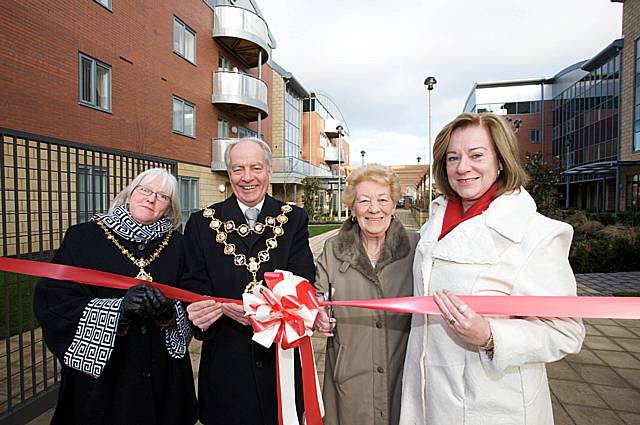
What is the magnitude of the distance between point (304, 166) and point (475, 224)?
27.4m

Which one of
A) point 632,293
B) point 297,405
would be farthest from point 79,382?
point 632,293

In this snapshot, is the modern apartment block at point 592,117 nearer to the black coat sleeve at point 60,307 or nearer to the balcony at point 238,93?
the black coat sleeve at point 60,307

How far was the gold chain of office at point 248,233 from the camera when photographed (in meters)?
2.23

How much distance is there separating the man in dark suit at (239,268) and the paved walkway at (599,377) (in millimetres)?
1968

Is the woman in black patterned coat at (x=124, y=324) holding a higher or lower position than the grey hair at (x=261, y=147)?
lower

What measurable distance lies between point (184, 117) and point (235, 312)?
15322 mm

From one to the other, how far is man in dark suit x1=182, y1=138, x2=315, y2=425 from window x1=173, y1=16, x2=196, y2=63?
14.6 m

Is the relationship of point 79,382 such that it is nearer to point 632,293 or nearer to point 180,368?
point 180,368

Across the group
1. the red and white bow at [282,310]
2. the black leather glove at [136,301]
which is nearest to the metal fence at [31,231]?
the black leather glove at [136,301]

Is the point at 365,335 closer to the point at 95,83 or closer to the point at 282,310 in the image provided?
the point at 282,310

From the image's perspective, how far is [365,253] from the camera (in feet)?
7.41

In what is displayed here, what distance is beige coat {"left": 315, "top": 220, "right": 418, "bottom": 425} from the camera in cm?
212

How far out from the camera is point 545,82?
4219 cm

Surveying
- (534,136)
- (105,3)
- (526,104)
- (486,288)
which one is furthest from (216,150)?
(526,104)
